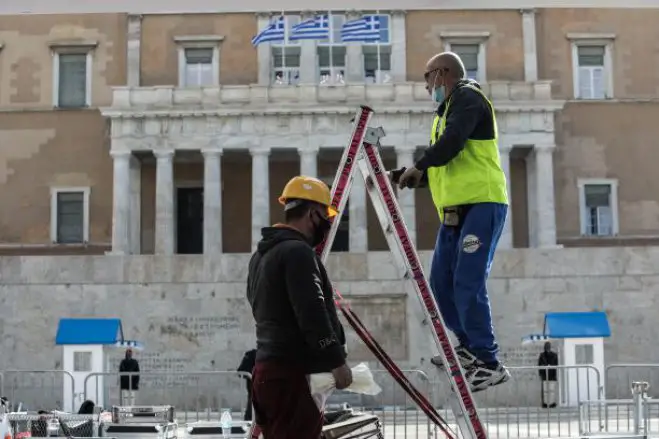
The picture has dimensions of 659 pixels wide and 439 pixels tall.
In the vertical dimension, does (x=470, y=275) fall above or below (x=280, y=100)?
below

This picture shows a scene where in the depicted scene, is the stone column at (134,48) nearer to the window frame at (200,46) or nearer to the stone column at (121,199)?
the window frame at (200,46)

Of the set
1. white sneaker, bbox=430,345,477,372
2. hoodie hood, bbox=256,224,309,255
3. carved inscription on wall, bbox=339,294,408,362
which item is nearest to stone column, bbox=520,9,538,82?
carved inscription on wall, bbox=339,294,408,362

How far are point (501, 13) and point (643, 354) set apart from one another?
14697mm

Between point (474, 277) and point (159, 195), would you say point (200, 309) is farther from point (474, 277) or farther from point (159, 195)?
point (474, 277)

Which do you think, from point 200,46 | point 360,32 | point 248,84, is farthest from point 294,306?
point 200,46

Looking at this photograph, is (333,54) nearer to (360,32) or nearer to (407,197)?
(360,32)

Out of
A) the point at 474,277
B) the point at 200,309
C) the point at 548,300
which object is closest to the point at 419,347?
the point at 548,300

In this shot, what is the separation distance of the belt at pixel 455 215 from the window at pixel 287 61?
30.5 meters

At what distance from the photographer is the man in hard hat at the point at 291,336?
17.1 ft

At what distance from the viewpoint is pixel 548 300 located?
91.5 ft

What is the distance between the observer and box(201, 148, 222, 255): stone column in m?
34.4

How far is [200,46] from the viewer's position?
124 feet

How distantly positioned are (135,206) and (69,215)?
2.69 m

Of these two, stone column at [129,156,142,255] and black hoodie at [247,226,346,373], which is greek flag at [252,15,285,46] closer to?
stone column at [129,156,142,255]
